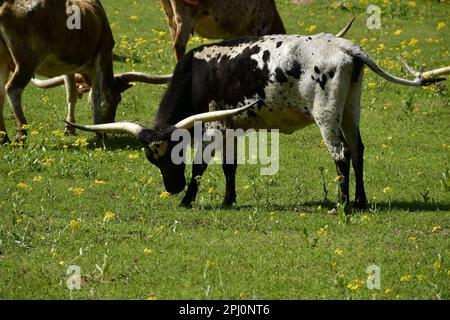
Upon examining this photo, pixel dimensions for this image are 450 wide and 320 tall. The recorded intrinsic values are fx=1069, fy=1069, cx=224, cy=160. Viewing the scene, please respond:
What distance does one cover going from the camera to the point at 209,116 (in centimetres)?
1113

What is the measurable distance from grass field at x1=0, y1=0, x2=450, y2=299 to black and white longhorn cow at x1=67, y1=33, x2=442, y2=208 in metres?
0.61

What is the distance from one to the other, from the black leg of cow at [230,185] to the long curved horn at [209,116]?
2.36ft

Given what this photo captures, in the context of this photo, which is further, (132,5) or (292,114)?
(132,5)

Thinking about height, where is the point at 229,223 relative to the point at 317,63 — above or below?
below

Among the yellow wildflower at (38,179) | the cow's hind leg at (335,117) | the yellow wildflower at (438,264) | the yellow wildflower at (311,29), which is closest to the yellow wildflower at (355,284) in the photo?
the yellow wildflower at (438,264)

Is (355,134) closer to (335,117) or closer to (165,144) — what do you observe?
(335,117)

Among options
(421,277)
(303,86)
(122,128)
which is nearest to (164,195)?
(122,128)

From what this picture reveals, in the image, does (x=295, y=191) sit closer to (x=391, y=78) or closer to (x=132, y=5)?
(x=391, y=78)

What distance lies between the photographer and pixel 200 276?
8664mm

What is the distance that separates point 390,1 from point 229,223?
543 inches

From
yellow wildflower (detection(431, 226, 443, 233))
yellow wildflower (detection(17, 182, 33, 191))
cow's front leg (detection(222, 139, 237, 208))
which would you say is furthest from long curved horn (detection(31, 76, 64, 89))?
yellow wildflower (detection(431, 226, 443, 233))

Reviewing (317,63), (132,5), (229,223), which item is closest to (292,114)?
(317,63)

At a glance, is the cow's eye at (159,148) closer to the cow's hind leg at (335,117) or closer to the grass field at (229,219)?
the grass field at (229,219)
